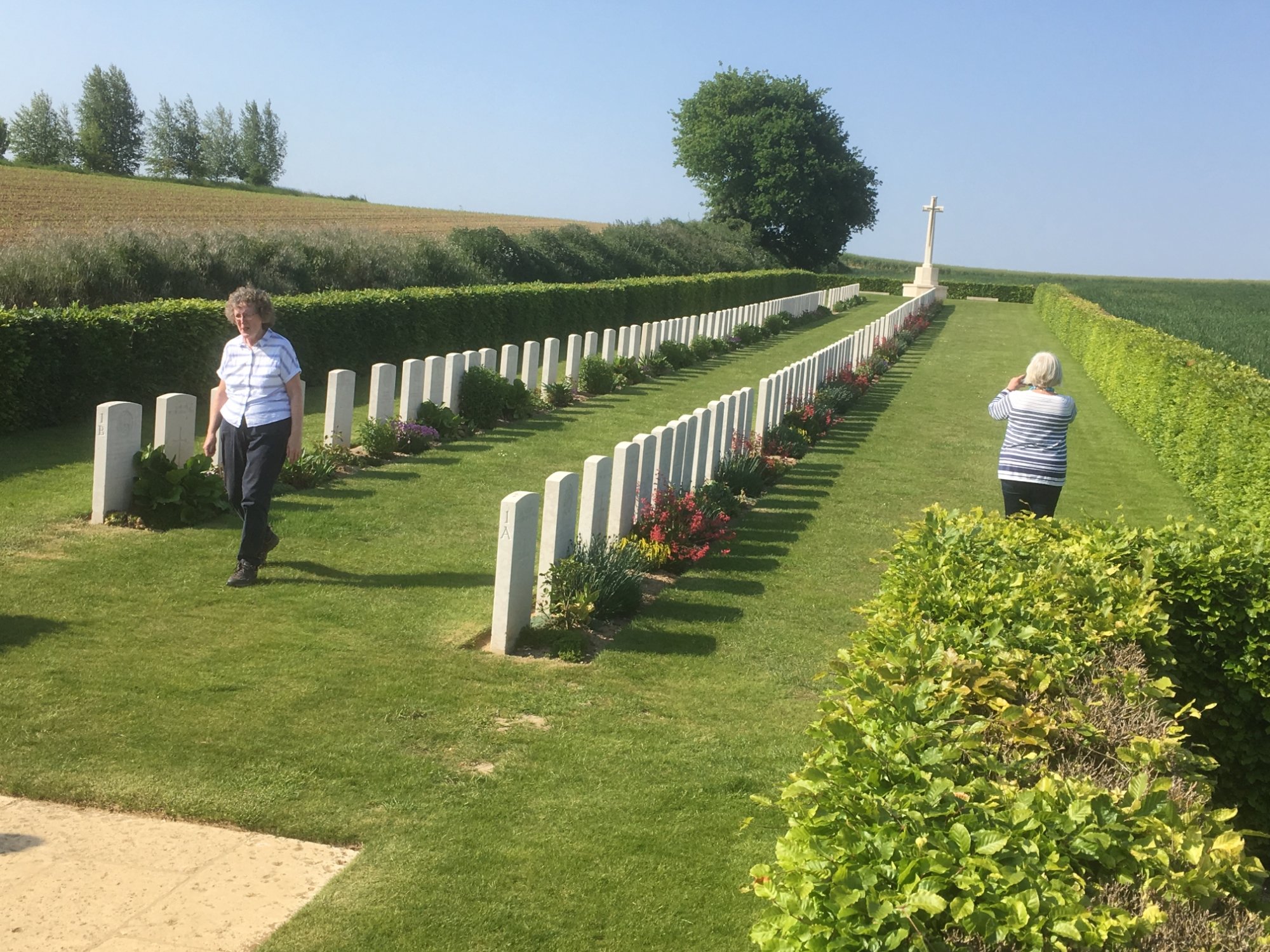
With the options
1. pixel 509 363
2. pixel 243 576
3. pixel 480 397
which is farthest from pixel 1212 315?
pixel 243 576

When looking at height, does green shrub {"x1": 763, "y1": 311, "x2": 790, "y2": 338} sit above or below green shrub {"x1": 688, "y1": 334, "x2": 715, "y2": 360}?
above

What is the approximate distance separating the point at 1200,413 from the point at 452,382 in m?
8.27

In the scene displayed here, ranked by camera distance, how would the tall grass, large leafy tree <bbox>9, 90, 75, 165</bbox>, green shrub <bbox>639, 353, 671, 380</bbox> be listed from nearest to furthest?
the tall grass
green shrub <bbox>639, 353, 671, 380</bbox>
large leafy tree <bbox>9, 90, 75, 165</bbox>

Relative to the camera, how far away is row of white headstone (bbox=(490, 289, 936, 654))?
598 centimetres

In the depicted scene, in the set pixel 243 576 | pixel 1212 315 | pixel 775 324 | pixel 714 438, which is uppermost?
pixel 1212 315

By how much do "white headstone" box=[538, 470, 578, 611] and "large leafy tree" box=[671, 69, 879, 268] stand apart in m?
61.6

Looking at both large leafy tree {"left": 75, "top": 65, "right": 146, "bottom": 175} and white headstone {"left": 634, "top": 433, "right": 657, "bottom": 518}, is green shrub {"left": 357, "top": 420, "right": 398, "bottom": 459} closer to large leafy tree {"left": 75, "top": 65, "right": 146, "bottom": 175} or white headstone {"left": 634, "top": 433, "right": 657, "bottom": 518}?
white headstone {"left": 634, "top": 433, "right": 657, "bottom": 518}

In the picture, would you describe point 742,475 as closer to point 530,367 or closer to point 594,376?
point 530,367

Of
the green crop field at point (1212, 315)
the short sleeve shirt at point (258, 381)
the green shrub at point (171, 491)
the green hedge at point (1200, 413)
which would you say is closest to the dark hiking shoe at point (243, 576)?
the short sleeve shirt at point (258, 381)

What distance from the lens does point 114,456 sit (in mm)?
7770

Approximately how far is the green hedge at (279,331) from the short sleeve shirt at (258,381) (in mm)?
4880

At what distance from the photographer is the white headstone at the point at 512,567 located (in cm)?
590

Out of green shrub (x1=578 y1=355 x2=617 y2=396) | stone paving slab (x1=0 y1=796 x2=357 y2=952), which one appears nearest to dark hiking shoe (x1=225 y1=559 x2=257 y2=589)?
stone paving slab (x1=0 y1=796 x2=357 y2=952)

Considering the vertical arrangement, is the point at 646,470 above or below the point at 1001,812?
above
